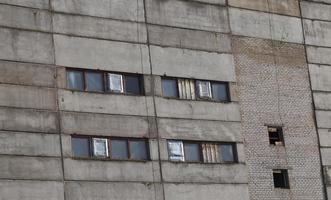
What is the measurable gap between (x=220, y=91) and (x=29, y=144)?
8596 millimetres

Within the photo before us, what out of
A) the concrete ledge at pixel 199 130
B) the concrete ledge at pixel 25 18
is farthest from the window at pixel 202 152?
the concrete ledge at pixel 25 18

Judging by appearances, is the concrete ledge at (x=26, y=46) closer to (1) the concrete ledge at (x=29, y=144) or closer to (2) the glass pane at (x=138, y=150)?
(1) the concrete ledge at (x=29, y=144)

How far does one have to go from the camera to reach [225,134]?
3048 centimetres

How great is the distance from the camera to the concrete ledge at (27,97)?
26.0 metres

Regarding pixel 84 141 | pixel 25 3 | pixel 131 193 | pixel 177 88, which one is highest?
pixel 25 3

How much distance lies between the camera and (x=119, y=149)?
28125 mm

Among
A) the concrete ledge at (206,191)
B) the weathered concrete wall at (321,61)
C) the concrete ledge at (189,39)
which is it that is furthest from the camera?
the weathered concrete wall at (321,61)

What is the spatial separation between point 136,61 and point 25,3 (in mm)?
4601

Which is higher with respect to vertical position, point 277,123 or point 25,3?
point 25,3

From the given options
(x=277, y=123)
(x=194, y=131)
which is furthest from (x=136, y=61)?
(x=277, y=123)

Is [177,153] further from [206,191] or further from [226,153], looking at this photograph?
[226,153]

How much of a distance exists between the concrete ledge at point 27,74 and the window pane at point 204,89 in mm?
6237

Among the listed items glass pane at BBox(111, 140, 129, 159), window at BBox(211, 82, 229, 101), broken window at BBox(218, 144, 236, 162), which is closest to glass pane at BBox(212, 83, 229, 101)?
window at BBox(211, 82, 229, 101)

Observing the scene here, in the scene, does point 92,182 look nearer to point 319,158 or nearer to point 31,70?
point 31,70
